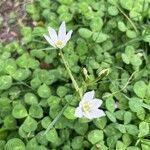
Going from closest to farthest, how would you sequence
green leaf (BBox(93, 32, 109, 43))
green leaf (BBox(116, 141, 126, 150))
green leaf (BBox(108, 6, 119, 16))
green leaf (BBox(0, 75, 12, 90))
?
green leaf (BBox(116, 141, 126, 150)) < green leaf (BBox(0, 75, 12, 90)) < green leaf (BBox(93, 32, 109, 43)) < green leaf (BBox(108, 6, 119, 16))

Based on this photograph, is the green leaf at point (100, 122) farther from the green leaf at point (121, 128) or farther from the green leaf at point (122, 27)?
the green leaf at point (122, 27)

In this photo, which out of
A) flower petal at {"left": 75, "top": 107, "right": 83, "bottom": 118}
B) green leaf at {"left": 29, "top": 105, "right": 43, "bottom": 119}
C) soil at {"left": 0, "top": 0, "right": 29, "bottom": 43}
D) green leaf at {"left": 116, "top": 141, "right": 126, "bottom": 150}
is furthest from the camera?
soil at {"left": 0, "top": 0, "right": 29, "bottom": 43}

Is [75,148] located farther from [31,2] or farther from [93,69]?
[31,2]

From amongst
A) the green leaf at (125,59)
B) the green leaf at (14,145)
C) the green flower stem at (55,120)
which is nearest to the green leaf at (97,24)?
the green leaf at (125,59)

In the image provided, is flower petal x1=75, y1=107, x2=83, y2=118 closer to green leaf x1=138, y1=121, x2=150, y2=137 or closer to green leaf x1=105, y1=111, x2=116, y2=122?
green leaf x1=105, y1=111, x2=116, y2=122

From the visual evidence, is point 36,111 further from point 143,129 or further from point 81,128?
point 143,129

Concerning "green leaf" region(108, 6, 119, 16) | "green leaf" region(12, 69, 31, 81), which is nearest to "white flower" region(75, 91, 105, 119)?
"green leaf" region(12, 69, 31, 81)
